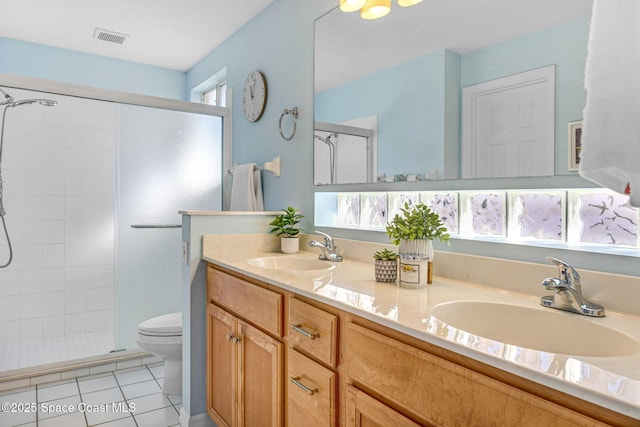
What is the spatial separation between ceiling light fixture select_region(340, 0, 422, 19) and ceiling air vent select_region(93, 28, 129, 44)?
223cm

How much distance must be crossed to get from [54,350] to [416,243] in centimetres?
290

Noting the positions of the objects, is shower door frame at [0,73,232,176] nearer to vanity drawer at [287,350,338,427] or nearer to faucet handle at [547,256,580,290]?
vanity drawer at [287,350,338,427]

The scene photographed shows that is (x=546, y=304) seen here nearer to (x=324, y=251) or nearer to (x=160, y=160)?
(x=324, y=251)

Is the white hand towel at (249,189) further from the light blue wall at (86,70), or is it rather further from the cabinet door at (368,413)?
the light blue wall at (86,70)

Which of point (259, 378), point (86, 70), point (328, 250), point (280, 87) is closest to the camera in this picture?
point (259, 378)

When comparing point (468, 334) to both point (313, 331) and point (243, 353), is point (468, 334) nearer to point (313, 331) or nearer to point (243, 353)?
point (313, 331)

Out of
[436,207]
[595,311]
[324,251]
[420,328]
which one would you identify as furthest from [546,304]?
[324,251]

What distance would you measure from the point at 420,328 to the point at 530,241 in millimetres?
637

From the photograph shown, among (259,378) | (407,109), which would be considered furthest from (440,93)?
(259,378)

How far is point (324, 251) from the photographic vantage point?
6.12 feet

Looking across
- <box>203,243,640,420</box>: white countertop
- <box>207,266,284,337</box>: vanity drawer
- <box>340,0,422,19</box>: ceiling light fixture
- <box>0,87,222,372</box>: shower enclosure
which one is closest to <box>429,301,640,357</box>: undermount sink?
<box>203,243,640,420</box>: white countertop

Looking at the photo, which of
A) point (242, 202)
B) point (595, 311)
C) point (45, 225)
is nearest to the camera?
point (595, 311)

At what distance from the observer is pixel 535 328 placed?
1.02m

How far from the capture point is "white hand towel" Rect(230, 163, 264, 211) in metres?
2.61
